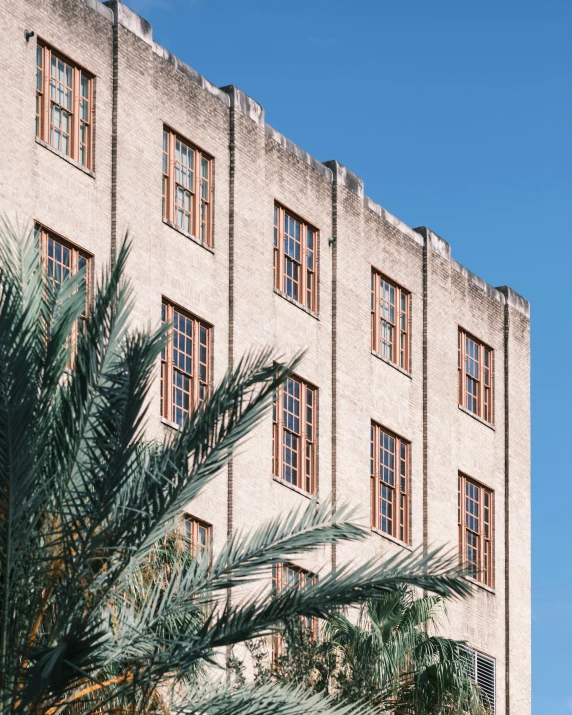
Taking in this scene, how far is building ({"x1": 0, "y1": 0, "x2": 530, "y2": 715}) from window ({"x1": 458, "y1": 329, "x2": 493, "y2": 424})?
0.05m

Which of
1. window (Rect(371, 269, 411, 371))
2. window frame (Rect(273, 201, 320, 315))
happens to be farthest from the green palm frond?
window (Rect(371, 269, 411, 371))

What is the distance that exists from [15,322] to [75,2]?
17648mm

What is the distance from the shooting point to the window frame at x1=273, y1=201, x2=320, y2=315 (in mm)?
40406

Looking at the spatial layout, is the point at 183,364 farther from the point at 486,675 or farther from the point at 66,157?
the point at 486,675

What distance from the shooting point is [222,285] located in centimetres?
3825

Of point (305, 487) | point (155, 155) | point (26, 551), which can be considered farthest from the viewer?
point (305, 487)

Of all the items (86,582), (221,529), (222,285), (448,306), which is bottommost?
(86,582)

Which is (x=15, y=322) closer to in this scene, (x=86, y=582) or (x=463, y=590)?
(x=86, y=582)

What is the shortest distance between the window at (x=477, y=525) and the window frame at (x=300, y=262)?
25.5ft

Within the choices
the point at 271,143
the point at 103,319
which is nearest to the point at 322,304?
the point at 271,143

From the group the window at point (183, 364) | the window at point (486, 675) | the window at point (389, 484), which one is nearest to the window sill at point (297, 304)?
the window at point (183, 364)

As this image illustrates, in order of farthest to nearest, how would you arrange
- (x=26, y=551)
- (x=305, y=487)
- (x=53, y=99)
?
(x=305, y=487)
(x=53, y=99)
(x=26, y=551)

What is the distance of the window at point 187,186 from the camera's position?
37.2 metres

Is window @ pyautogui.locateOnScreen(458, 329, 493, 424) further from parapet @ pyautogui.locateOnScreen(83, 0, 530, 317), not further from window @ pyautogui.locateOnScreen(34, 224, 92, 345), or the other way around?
window @ pyautogui.locateOnScreen(34, 224, 92, 345)
